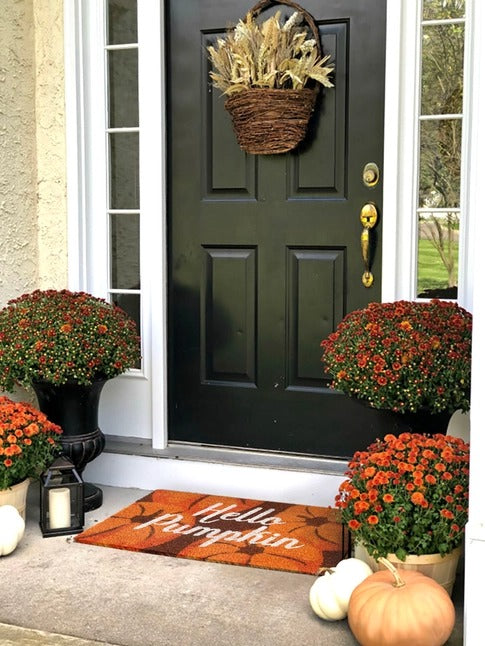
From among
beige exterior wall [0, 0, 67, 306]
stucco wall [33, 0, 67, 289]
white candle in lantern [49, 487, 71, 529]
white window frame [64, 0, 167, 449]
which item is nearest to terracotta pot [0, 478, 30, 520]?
white candle in lantern [49, 487, 71, 529]

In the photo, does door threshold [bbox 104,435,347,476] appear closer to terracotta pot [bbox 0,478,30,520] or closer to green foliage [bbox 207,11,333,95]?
terracotta pot [bbox 0,478,30,520]

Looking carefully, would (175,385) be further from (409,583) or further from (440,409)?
(409,583)

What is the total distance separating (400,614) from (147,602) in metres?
0.83

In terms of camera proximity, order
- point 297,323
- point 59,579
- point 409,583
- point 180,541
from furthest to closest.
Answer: point 297,323
point 180,541
point 59,579
point 409,583

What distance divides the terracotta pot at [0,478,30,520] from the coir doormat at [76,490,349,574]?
0.24 m

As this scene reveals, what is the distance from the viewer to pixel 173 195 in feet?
12.9

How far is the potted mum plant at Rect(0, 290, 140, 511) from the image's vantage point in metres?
3.37

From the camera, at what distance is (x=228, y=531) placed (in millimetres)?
3365

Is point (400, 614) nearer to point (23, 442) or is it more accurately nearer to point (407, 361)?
point (407, 361)

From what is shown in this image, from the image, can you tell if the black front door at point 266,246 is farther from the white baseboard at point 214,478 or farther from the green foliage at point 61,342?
the green foliage at point 61,342

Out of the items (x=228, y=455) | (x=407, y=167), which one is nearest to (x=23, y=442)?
(x=228, y=455)

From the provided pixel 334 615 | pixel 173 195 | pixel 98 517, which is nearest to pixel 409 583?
pixel 334 615

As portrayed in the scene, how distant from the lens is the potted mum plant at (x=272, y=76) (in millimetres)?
3500

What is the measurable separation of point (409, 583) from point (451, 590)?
363 millimetres
